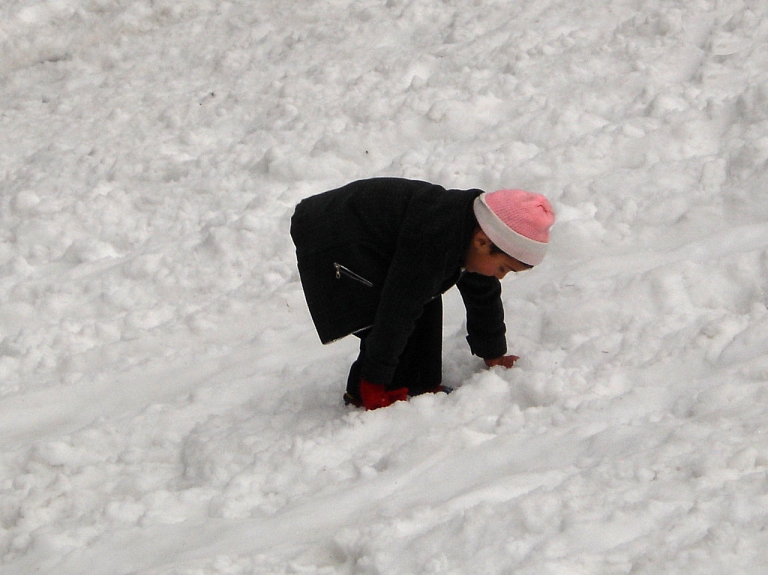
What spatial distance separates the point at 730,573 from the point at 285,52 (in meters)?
4.96

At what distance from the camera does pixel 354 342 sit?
12.4 ft

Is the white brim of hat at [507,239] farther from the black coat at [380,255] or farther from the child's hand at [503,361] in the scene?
the child's hand at [503,361]

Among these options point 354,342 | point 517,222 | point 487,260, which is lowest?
point 354,342

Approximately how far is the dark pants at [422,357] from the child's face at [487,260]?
0.28 m

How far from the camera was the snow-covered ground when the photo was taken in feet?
7.63

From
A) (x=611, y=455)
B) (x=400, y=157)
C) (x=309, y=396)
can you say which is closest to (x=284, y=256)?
(x=400, y=157)

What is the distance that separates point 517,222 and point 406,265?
348mm

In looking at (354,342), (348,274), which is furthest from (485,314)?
(354,342)

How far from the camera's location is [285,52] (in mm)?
6203

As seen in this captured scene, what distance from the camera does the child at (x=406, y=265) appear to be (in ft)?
9.03

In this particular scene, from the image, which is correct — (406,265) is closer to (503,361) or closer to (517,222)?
(517,222)

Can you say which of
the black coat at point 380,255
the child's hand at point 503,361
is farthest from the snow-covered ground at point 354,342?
the black coat at point 380,255

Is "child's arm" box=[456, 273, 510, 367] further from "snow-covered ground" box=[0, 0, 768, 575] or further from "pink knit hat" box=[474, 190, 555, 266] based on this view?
"pink knit hat" box=[474, 190, 555, 266]

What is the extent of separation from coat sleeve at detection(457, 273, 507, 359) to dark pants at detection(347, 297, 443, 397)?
11 centimetres
